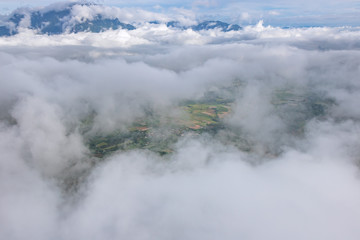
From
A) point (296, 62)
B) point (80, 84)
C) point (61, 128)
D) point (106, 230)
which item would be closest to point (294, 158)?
point (106, 230)

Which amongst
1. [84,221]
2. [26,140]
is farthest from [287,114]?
[26,140]

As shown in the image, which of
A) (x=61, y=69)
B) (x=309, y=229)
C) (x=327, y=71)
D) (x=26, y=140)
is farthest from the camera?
(x=327, y=71)

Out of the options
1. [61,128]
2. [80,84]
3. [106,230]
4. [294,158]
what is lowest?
[106,230]

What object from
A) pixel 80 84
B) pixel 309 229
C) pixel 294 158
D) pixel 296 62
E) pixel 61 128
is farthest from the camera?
pixel 296 62

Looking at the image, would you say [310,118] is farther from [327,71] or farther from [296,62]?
[296,62]

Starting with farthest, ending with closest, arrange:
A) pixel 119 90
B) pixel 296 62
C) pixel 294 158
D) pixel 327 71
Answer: pixel 296 62 → pixel 327 71 → pixel 119 90 → pixel 294 158

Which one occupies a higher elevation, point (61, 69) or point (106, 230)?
point (61, 69)

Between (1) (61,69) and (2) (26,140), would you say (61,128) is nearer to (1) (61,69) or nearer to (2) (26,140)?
(2) (26,140)

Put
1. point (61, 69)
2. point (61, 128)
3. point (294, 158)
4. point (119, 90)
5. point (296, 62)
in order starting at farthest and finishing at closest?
point (296, 62), point (61, 69), point (119, 90), point (61, 128), point (294, 158)

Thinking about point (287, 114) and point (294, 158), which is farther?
point (287, 114)
